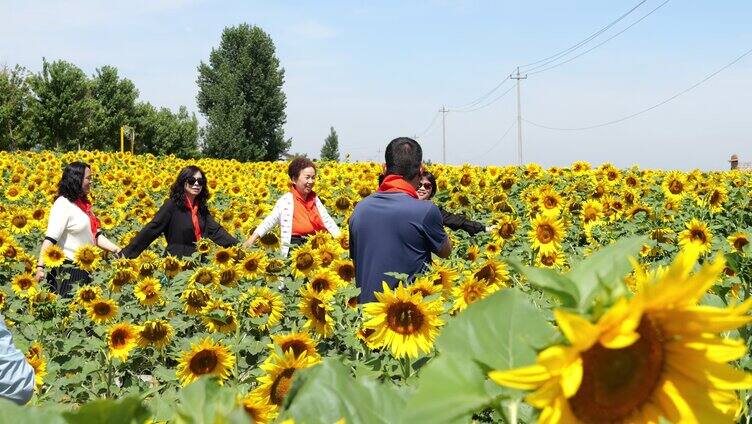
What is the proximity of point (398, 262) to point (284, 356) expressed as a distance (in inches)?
71.8

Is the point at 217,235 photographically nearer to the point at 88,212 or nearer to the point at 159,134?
the point at 88,212

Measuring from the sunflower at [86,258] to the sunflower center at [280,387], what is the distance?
14.2 feet

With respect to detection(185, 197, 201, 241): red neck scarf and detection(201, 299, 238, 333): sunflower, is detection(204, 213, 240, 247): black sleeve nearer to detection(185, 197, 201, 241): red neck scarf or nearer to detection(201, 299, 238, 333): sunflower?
detection(185, 197, 201, 241): red neck scarf

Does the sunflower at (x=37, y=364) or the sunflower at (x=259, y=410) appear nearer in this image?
the sunflower at (x=259, y=410)

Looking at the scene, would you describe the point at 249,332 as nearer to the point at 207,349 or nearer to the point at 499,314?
the point at 207,349

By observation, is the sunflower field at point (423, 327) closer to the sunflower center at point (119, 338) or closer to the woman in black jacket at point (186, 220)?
the sunflower center at point (119, 338)

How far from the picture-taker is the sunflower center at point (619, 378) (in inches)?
23.2

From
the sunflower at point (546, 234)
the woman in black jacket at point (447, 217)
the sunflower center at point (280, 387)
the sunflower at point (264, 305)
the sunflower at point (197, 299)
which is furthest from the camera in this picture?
the woman in black jacket at point (447, 217)

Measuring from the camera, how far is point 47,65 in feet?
136

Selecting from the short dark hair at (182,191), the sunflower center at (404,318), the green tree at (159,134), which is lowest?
the sunflower center at (404,318)

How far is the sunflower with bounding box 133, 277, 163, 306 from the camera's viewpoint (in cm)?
512

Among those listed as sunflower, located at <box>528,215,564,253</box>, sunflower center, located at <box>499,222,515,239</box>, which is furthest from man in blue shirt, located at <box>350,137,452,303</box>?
sunflower center, located at <box>499,222,515,239</box>

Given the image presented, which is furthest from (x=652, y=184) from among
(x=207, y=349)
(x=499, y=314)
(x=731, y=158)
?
(x=499, y=314)

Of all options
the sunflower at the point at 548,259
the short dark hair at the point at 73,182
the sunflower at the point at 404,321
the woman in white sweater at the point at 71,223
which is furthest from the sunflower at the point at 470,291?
the short dark hair at the point at 73,182
